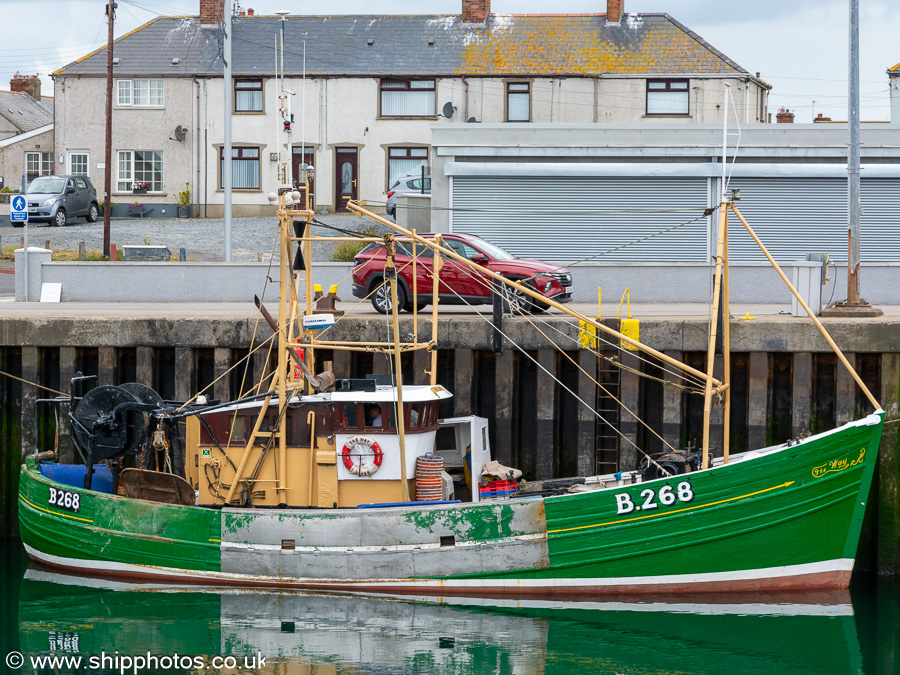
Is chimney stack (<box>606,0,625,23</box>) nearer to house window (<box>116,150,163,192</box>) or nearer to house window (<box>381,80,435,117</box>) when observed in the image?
house window (<box>381,80,435,117</box>)

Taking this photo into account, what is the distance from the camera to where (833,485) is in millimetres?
13375

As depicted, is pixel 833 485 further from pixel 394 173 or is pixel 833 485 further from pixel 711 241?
pixel 394 173

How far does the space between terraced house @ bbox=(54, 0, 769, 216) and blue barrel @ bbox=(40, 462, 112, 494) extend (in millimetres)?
25635

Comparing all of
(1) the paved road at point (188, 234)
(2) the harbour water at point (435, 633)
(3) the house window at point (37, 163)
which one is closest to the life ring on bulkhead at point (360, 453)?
(2) the harbour water at point (435, 633)

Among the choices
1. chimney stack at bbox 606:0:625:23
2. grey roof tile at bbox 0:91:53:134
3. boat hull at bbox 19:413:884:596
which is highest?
chimney stack at bbox 606:0:625:23

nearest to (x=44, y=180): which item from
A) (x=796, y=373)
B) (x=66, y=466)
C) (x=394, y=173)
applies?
(x=394, y=173)

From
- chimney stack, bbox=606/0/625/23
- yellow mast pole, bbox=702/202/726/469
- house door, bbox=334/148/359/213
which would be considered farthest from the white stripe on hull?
chimney stack, bbox=606/0/625/23

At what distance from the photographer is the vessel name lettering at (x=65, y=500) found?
14.6 m

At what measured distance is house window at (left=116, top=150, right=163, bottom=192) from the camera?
41719 millimetres

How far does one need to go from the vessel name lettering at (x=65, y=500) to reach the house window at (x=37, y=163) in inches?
1419

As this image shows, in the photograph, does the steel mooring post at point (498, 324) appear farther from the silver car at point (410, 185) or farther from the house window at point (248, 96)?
the house window at point (248, 96)

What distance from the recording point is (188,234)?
1430 inches

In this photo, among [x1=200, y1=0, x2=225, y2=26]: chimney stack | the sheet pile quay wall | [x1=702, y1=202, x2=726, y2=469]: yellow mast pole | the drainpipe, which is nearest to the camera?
[x1=702, y1=202, x2=726, y2=469]: yellow mast pole

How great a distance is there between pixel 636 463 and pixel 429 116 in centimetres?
2725
